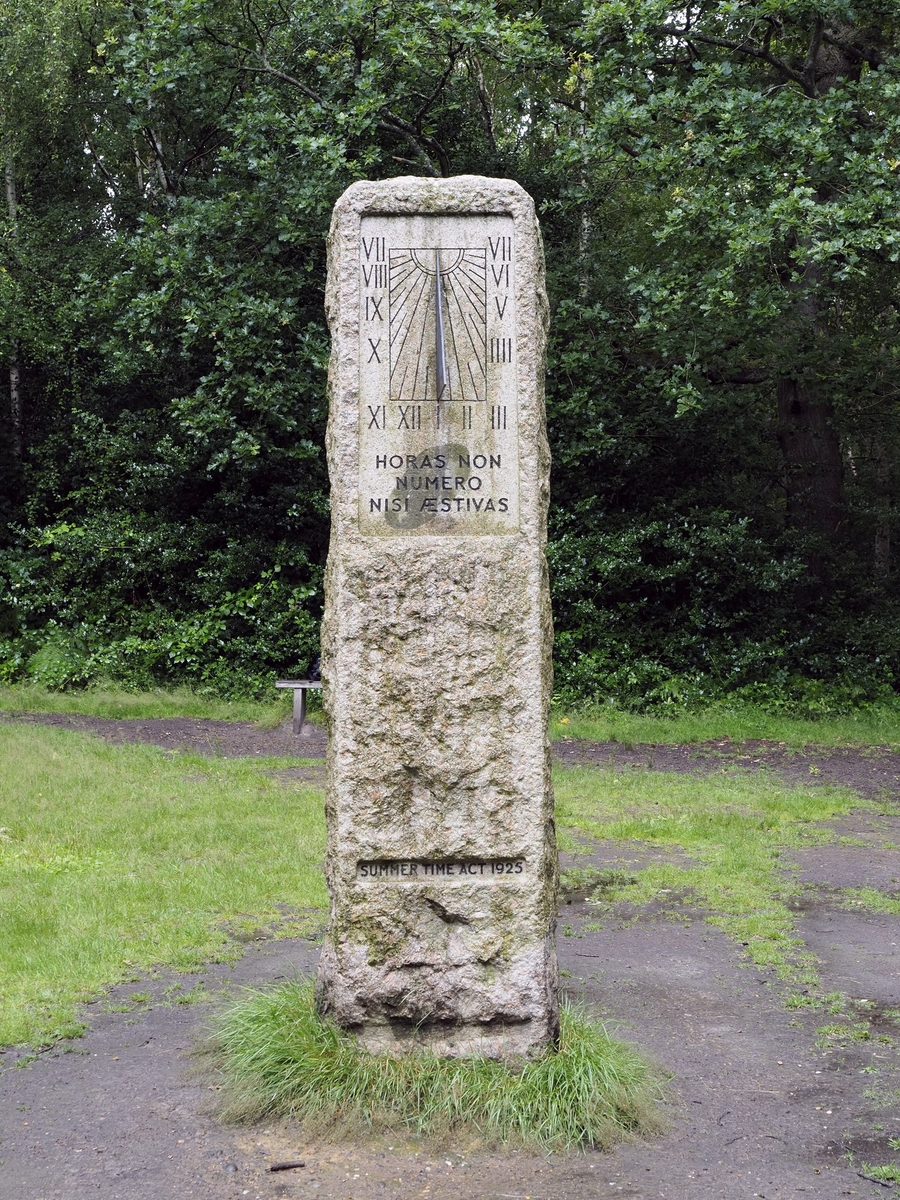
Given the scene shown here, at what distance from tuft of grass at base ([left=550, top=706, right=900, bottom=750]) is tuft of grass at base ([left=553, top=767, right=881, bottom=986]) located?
187 cm

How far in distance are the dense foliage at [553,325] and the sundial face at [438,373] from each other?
7146 millimetres

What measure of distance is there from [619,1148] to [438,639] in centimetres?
176

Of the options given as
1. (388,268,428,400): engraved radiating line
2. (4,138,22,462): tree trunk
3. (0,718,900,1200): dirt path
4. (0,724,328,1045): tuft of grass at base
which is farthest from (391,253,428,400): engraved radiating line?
(4,138,22,462): tree trunk

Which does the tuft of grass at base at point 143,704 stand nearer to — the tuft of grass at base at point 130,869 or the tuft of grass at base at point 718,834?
the tuft of grass at base at point 130,869

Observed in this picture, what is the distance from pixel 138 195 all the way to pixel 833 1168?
16953 millimetres

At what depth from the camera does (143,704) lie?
1400 centimetres

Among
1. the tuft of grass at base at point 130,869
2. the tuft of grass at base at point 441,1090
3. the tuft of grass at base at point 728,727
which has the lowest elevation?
the tuft of grass at base at point 728,727

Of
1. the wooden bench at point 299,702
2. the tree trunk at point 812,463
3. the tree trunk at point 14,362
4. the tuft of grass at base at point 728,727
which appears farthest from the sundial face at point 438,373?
the tree trunk at point 14,362

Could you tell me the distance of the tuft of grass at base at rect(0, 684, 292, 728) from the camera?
13.6 m

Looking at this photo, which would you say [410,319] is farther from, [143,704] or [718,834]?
[143,704]

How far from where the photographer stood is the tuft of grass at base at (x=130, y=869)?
5.48m

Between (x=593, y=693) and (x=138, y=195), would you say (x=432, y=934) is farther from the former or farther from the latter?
(x=138, y=195)

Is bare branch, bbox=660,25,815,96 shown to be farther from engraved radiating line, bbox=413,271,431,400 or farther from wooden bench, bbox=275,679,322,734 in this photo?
engraved radiating line, bbox=413,271,431,400

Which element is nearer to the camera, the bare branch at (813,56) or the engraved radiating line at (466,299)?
the engraved radiating line at (466,299)
